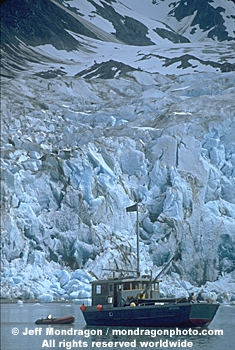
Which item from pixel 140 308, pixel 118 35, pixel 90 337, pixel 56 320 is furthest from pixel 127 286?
pixel 118 35

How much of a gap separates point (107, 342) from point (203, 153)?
7141 millimetres

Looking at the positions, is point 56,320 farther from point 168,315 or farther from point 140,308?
point 168,315

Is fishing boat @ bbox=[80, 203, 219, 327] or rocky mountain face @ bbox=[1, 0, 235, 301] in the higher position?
rocky mountain face @ bbox=[1, 0, 235, 301]

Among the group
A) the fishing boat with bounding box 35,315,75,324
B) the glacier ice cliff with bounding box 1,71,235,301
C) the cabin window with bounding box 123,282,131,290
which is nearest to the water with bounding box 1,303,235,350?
the fishing boat with bounding box 35,315,75,324

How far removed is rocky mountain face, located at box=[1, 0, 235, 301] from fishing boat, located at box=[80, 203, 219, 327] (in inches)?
74.8

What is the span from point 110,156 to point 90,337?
607 centimetres

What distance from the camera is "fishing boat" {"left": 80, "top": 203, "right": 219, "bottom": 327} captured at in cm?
916

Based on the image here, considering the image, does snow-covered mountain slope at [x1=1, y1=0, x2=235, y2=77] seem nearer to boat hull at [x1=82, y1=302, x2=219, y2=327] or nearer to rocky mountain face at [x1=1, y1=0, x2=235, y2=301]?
rocky mountain face at [x1=1, y1=0, x2=235, y2=301]

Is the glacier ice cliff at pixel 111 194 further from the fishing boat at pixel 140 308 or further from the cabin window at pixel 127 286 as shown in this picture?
the cabin window at pixel 127 286

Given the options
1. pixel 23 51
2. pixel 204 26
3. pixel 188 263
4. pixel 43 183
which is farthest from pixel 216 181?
pixel 204 26

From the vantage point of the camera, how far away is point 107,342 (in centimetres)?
785

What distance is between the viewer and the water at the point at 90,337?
749 centimetres

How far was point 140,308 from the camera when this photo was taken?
30.2 feet

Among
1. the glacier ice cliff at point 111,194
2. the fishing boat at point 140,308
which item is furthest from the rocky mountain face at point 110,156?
the fishing boat at point 140,308
